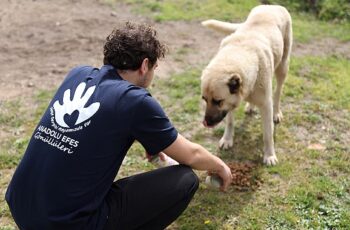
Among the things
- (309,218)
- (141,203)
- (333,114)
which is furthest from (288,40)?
(141,203)

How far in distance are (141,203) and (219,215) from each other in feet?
3.62

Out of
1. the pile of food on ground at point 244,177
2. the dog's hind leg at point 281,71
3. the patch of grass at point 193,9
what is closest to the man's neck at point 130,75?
the pile of food on ground at point 244,177

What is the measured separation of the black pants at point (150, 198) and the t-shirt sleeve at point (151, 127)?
36 cm

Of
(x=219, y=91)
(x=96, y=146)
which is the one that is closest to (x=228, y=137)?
(x=219, y=91)

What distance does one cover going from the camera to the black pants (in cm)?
290

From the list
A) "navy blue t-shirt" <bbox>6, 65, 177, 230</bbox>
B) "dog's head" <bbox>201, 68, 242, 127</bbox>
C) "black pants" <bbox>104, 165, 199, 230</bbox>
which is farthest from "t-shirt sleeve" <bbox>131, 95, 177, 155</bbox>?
"dog's head" <bbox>201, 68, 242, 127</bbox>

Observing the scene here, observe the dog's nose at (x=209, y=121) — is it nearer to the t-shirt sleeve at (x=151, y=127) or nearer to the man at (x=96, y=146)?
the man at (x=96, y=146)

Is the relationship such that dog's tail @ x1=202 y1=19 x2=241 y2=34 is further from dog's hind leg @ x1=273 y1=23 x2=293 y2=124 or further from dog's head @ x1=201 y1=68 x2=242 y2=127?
dog's head @ x1=201 y1=68 x2=242 y2=127

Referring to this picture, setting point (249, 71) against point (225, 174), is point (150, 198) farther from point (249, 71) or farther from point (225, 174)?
point (249, 71)

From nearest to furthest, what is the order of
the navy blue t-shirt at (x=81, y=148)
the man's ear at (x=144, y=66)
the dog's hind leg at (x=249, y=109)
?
the navy blue t-shirt at (x=81, y=148) < the man's ear at (x=144, y=66) < the dog's hind leg at (x=249, y=109)

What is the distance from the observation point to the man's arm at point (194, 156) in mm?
2840

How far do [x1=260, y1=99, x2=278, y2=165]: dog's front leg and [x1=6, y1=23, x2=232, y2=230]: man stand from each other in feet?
5.44

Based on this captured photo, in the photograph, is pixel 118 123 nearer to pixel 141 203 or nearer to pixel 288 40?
pixel 141 203

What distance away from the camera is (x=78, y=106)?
8.63ft
